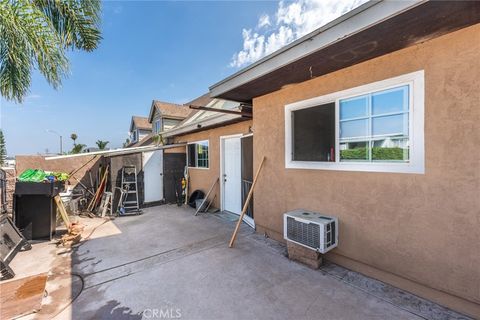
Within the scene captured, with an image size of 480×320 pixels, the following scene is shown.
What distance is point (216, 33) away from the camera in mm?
7301

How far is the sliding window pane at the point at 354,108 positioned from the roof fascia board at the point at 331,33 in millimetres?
A: 996

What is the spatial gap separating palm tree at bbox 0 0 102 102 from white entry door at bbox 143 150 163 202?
3508 millimetres

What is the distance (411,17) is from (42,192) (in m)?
6.65

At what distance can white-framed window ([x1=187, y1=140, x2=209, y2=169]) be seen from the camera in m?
7.39

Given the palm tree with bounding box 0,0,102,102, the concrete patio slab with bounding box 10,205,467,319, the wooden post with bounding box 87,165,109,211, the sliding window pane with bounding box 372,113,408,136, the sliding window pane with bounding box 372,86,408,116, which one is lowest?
the concrete patio slab with bounding box 10,205,467,319

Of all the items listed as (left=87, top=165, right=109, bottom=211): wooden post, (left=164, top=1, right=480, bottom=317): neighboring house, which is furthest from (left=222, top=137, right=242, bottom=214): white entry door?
(left=87, top=165, right=109, bottom=211): wooden post

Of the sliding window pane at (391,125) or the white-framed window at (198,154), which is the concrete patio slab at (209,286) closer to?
the sliding window pane at (391,125)

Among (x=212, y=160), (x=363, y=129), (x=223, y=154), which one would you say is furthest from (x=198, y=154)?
(x=363, y=129)

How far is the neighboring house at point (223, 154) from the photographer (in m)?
5.54

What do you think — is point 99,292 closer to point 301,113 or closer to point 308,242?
point 308,242

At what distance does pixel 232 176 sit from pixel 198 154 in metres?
2.18

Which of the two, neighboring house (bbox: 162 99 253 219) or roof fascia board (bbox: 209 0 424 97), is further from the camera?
neighboring house (bbox: 162 99 253 219)

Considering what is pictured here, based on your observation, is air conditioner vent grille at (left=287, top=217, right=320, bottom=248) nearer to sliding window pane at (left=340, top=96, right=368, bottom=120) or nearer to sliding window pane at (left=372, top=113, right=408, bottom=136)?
sliding window pane at (left=372, top=113, right=408, bottom=136)

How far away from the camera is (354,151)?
120 inches
